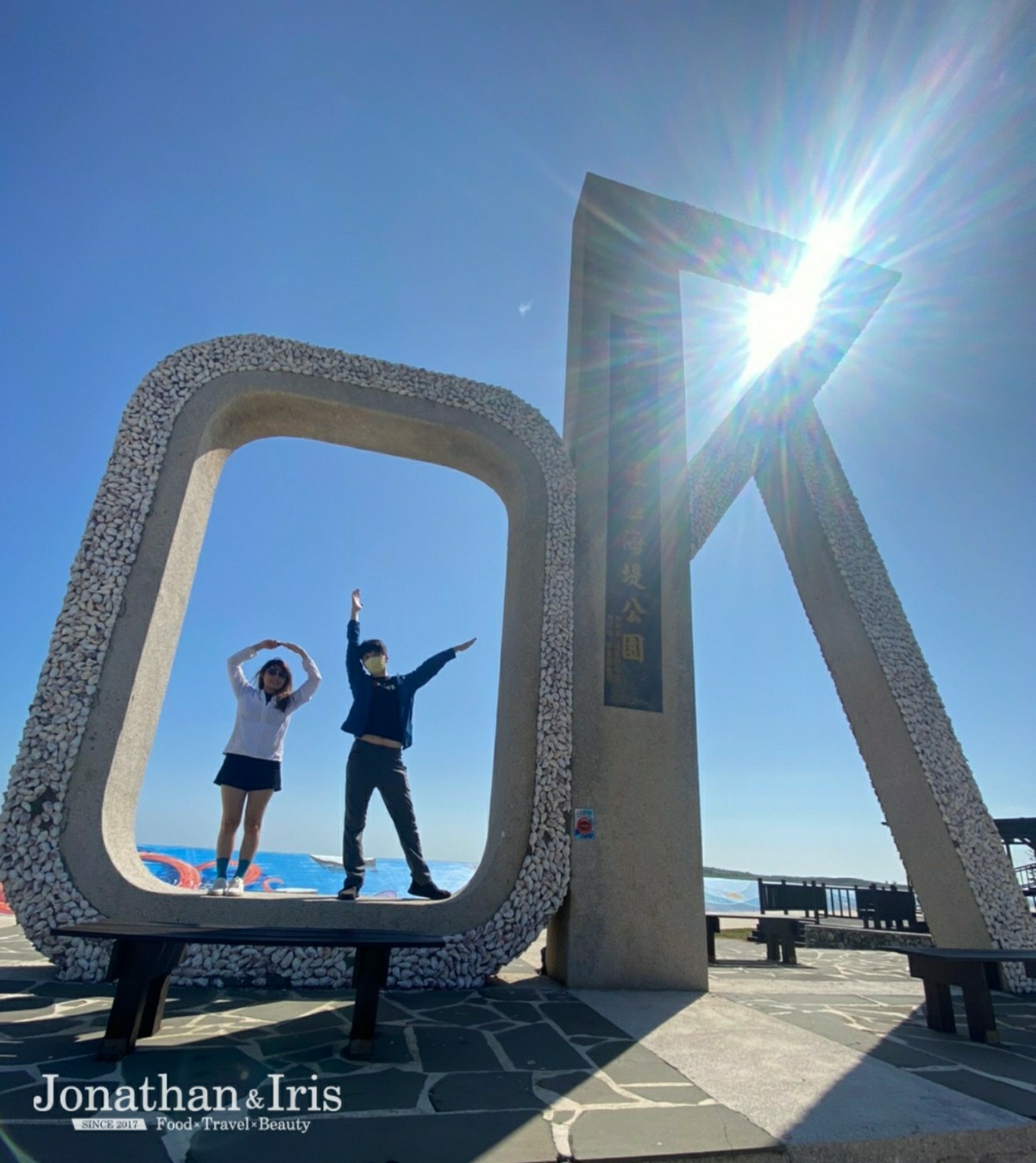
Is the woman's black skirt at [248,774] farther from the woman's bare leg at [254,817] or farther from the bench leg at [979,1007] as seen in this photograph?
the bench leg at [979,1007]

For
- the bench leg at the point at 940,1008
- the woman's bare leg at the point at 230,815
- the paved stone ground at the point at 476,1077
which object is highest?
the woman's bare leg at the point at 230,815

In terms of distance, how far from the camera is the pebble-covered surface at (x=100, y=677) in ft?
13.9

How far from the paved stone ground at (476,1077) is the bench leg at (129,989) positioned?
0.07 meters

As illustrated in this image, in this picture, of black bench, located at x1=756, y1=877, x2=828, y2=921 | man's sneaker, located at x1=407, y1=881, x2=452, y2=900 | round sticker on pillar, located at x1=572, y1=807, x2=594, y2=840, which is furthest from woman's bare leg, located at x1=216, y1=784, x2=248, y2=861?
black bench, located at x1=756, y1=877, x2=828, y2=921

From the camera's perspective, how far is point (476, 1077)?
2.77m

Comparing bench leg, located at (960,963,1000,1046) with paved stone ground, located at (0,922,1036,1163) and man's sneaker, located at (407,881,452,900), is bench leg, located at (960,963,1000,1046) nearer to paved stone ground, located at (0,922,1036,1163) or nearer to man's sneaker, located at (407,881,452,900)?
paved stone ground, located at (0,922,1036,1163)

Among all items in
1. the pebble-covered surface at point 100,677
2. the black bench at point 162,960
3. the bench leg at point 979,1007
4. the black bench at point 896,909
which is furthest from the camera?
the black bench at point 896,909

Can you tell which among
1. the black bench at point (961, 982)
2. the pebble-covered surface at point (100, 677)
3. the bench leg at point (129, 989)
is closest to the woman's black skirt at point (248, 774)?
the pebble-covered surface at point (100, 677)

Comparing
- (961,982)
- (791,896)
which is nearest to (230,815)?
(961,982)

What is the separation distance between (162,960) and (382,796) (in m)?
2.16

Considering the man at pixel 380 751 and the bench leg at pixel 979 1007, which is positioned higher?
the man at pixel 380 751

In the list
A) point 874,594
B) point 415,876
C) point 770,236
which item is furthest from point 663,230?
point 415,876

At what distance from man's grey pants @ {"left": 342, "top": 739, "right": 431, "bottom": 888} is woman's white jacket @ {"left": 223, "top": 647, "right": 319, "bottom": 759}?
55 centimetres

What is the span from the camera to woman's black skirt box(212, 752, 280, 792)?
4855 mm
